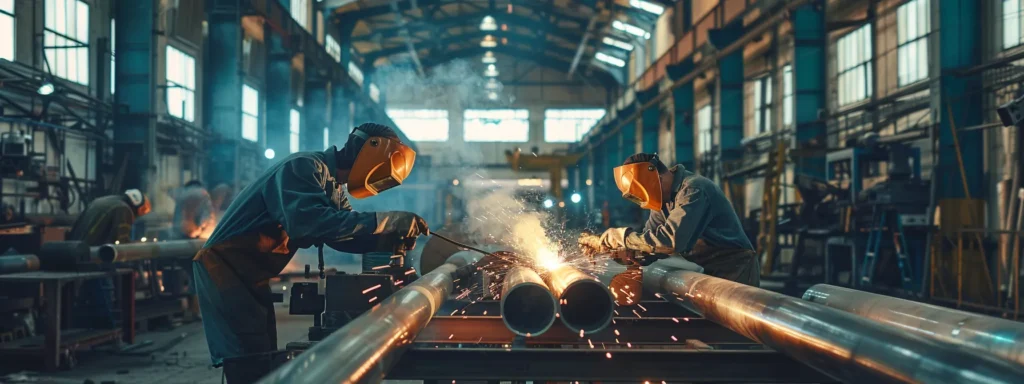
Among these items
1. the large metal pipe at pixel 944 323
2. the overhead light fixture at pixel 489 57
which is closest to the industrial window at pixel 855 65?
the large metal pipe at pixel 944 323

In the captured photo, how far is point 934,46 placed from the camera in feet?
30.5

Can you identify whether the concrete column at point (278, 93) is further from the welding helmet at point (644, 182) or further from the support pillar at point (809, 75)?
the welding helmet at point (644, 182)

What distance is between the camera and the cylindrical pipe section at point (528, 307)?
107 inches

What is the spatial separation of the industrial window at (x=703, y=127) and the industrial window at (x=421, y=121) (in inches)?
473

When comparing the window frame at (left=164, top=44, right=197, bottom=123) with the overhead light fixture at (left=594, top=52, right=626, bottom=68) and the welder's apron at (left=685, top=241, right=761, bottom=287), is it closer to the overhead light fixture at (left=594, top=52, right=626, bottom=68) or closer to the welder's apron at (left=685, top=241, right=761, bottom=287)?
the welder's apron at (left=685, top=241, right=761, bottom=287)

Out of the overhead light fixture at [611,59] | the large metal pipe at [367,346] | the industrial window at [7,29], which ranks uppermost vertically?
the overhead light fixture at [611,59]

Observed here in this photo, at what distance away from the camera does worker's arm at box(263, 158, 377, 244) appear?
2.74 m

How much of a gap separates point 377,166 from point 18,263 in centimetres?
452

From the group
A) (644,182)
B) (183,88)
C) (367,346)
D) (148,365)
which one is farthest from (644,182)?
(183,88)

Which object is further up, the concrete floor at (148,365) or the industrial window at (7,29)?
the industrial window at (7,29)

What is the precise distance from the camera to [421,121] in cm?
2981

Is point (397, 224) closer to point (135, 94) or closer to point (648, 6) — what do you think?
point (135, 94)

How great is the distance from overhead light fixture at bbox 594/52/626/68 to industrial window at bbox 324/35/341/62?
343 inches

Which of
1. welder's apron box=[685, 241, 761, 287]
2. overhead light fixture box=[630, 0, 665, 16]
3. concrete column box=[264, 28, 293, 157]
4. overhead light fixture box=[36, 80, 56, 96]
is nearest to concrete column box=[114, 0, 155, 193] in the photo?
overhead light fixture box=[36, 80, 56, 96]
